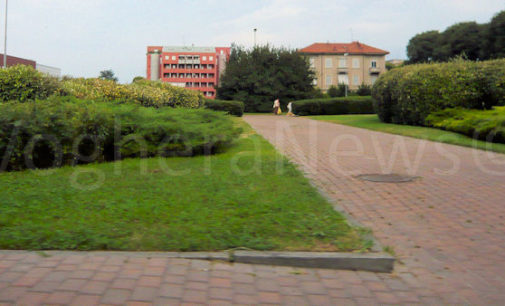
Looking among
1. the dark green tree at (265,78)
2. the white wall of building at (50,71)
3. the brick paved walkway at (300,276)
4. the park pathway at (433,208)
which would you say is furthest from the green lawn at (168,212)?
the dark green tree at (265,78)

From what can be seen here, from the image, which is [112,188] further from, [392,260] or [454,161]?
[454,161]

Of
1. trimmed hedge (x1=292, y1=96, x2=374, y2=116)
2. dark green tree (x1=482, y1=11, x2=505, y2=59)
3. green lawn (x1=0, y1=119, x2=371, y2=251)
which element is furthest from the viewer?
dark green tree (x1=482, y1=11, x2=505, y2=59)

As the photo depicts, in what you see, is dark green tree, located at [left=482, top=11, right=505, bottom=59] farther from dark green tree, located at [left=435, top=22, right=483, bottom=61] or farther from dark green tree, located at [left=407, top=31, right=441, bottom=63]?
dark green tree, located at [left=407, top=31, right=441, bottom=63]

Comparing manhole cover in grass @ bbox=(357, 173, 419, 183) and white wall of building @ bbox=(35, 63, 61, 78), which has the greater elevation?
white wall of building @ bbox=(35, 63, 61, 78)

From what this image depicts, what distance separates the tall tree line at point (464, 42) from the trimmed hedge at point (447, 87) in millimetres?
33277

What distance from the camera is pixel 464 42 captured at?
63.5 metres

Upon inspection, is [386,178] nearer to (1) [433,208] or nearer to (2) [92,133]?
(1) [433,208]

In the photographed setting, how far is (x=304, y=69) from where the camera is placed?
52219 millimetres

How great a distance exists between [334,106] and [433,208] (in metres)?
30.1

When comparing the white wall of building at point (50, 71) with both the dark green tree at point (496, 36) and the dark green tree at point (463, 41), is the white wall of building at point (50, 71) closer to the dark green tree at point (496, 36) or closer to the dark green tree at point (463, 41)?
the dark green tree at point (496, 36)

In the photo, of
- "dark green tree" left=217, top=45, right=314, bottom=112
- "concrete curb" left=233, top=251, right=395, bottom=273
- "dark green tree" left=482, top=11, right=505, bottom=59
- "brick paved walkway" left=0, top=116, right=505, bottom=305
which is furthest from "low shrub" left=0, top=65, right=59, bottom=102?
"dark green tree" left=482, top=11, right=505, bottom=59

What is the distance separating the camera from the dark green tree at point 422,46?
74906 mm

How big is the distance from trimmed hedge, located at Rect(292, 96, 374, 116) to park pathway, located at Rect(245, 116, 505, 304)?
2347 cm

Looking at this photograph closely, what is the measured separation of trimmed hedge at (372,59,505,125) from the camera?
1770 centimetres
